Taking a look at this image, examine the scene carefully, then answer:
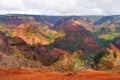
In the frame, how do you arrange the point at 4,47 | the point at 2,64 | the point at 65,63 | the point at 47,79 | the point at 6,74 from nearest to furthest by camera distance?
the point at 47,79, the point at 6,74, the point at 2,64, the point at 65,63, the point at 4,47

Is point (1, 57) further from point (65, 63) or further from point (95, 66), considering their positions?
point (95, 66)

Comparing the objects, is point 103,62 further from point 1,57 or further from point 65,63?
point 1,57

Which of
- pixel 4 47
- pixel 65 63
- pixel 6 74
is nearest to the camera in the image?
pixel 6 74

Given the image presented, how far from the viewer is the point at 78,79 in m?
63.5

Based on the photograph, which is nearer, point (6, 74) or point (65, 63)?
point (6, 74)

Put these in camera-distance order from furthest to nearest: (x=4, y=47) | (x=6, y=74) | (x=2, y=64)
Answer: (x=4, y=47) < (x=2, y=64) < (x=6, y=74)

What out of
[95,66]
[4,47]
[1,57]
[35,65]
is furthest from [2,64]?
[4,47]

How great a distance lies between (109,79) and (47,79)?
13.7m

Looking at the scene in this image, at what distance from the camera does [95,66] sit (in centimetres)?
9888

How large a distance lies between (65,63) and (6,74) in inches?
1382

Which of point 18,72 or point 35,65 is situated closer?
point 18,72

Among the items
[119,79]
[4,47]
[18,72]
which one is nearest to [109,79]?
[119,79]

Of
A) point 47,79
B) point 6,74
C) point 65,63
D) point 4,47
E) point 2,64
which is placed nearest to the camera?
point 47,79

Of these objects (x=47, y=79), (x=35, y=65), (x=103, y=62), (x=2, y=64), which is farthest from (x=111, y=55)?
(x=47, y=79)
